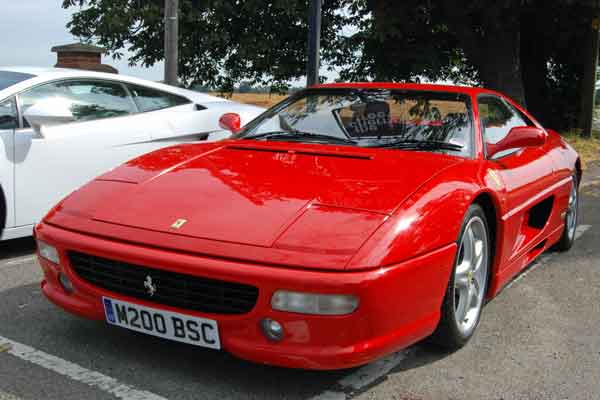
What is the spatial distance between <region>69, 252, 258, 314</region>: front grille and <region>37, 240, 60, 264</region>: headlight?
0.15m

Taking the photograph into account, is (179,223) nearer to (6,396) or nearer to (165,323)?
(165,323)

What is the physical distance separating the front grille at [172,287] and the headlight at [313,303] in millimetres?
109

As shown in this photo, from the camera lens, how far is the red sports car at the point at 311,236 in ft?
8.77

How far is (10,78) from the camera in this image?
5219mm

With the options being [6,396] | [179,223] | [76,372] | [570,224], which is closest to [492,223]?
[179,223]

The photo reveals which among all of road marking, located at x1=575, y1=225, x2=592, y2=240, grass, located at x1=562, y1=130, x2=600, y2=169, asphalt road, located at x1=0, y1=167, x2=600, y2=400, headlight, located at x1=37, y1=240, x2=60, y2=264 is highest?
headlight, located at x1=37, y1=240, x2=60, y2=264

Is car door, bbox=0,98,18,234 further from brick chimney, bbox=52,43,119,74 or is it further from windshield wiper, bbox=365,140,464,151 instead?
brick chimney, bbox=52,43,119,74

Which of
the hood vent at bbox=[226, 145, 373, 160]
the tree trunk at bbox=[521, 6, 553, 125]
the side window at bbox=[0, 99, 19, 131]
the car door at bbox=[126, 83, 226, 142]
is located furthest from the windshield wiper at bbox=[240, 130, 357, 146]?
the tree trunk at bbox=[521, 6, 553, 125]

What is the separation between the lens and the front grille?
2734 mm

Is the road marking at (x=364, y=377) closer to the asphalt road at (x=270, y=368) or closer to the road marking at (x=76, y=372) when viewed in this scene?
the asphalt road at (x=270, y=368)

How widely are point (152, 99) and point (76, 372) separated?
11.1 feet

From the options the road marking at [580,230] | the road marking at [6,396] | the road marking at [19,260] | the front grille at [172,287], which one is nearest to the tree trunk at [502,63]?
the road marking at [580,230]

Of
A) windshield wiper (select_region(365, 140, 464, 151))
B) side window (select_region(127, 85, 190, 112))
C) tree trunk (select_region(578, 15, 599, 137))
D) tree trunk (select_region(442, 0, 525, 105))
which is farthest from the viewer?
tree trunk (select_region(578, 15, 599, 137))

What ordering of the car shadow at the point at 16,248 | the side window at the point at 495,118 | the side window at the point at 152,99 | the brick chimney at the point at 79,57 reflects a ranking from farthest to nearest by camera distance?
1. the brick chimney at the point at 79,57
2. the side window at the point at 152,99
3. the car shadow at the point at 16,248
4. the side window at the point at 495,118
